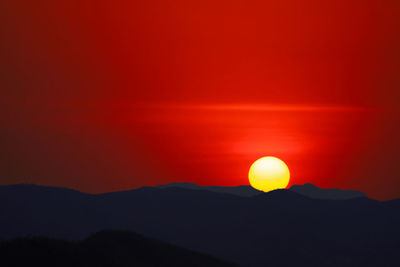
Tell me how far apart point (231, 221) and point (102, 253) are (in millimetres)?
90676

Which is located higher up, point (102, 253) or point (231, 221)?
point (231, 221)

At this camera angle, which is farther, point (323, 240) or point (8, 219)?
point (8, 219)

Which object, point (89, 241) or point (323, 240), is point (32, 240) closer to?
point (89, 241)

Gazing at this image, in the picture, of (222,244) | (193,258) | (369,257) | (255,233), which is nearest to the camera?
(193,258)

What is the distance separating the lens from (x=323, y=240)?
117812 mm

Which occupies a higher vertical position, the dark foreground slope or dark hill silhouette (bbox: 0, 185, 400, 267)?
dark hill silhouette (bbox: 0, 185, 400, 267)

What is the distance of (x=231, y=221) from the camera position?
134m

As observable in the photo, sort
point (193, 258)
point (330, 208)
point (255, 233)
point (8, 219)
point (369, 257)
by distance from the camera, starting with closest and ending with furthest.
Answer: point (193, 258)
point (369, 257)
point (255, 233)
point (8, 219)
point (330, 208)

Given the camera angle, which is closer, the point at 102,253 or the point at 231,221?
the point at 102,253

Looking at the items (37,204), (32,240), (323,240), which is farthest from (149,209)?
(32,240)

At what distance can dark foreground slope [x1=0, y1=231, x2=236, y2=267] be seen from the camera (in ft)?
132

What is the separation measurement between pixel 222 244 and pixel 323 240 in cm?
2444

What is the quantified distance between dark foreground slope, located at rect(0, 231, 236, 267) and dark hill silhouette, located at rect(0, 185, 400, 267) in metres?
51.2

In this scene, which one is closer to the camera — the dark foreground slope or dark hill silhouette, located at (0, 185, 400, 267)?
the dark foreground slope
